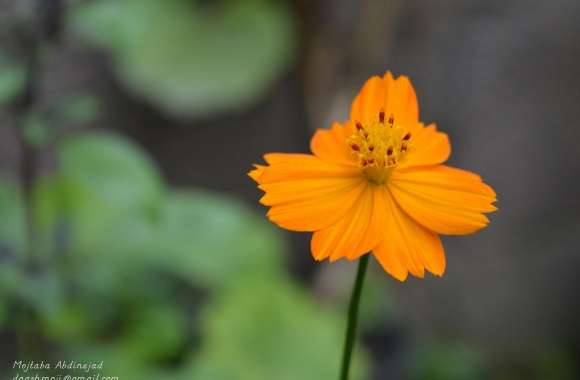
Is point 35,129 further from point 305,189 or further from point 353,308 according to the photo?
point 353,308

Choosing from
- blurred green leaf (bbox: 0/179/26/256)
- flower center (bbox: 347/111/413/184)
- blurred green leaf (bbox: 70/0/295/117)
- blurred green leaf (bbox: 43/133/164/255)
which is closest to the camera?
flower center (bbox: 347/111/413/184)

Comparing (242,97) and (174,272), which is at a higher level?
(242,97)

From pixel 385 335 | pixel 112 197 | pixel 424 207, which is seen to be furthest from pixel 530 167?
pixel 424 207

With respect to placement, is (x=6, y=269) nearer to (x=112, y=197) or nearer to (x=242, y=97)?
(x=112, y=197)

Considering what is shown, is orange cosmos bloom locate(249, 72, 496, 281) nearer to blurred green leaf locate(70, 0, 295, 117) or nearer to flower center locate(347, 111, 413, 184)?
flower center locate(347, 111, 413, 184)

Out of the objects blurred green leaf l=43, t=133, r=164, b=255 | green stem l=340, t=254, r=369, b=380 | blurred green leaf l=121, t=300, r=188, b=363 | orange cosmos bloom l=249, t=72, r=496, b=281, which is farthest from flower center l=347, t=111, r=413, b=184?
blurred green leaf l=121, t=300, r=188, b=363

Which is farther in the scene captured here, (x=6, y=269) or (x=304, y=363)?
(x=304, y=363)

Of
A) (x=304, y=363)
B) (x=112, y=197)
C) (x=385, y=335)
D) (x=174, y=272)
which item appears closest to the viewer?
(x=112, y=197)

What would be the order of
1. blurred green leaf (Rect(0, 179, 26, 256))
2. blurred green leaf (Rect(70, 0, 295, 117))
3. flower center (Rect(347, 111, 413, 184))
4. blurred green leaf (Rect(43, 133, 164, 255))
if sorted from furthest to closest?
1. blurred green leaf (Rect(70, 0, 295, 117))
2. blurred green leaf (Rect(0, 179, 26, 256))
3. blurred green leaf (Rect(43, 133, 164, 255))
4. flower center (Rect(347, 111, 413, 184))

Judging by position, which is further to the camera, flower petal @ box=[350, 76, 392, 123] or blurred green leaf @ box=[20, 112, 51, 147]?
blurred green leaf @ box=[20, 112, 51, 147]
